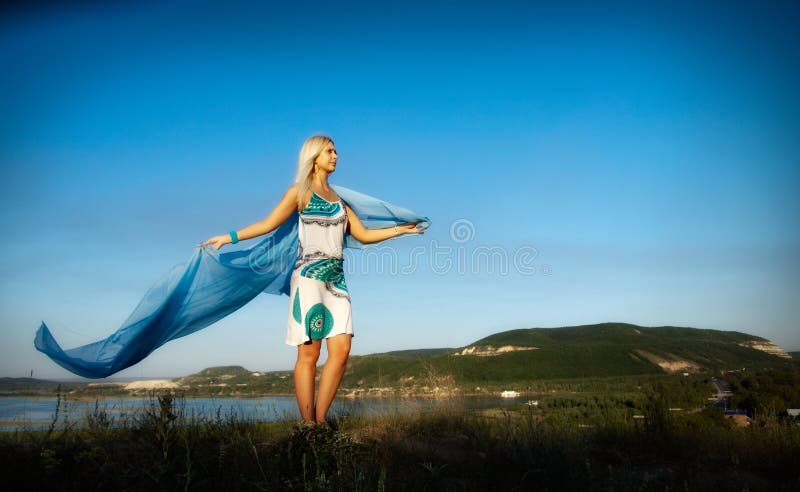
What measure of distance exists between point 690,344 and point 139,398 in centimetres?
22408

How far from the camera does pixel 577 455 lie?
180 inches

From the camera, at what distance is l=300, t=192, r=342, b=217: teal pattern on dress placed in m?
5.34

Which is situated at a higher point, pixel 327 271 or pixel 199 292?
pixel 327 271

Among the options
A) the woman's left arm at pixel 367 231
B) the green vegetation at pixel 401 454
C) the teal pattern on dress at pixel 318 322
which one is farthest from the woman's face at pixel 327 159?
the green vegetation at pixel 401 454

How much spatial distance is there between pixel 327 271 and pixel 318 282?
0.45 ft

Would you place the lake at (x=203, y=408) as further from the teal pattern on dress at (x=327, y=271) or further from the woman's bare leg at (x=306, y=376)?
the teal pattern on dress at (x=327, y=271)

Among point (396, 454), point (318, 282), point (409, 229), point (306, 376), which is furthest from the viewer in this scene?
point (409, 229)

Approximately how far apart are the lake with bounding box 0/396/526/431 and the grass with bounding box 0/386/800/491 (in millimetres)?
79

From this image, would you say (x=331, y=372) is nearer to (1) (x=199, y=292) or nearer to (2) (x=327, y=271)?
(2) (x=327, y=271)

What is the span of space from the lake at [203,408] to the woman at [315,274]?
892 mm

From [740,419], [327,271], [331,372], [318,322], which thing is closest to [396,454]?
[331,372]

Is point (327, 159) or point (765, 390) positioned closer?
point (327, 159)

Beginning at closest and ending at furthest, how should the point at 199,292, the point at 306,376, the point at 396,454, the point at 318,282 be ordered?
the point at 396,454, the point at 306,376, the point at 318,282, the point at 199,292

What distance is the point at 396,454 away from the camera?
4746 mm
